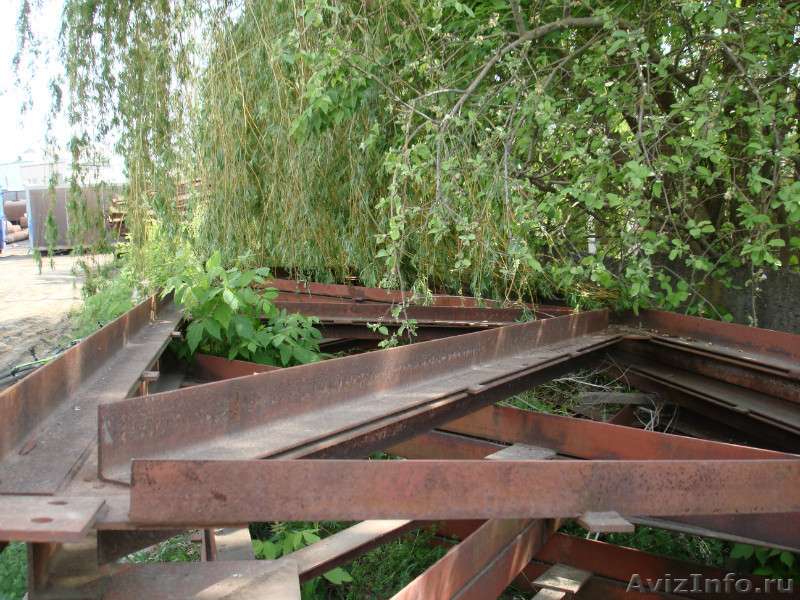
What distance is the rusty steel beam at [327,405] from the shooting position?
1.79m

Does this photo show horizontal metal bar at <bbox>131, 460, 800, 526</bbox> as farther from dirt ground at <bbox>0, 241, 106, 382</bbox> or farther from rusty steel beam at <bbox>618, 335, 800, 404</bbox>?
dirt ground at <bbox>0, 241, 106, 382</bbox>

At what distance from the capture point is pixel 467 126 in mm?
3848

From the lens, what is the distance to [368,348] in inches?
189

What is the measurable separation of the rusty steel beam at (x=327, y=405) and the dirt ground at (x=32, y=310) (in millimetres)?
3388

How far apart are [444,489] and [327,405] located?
82 centimetres

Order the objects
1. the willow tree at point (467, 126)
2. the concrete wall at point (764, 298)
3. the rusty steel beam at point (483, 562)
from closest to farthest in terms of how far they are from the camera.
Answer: the rusty steel beam at point (483, 562) < the willow tree at point (467, 126) < the concrete wall at point (764, 298)

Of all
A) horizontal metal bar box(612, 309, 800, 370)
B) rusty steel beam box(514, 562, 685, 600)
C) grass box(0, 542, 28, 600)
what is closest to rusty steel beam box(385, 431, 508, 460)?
rusty steel beam box(514, 562, 685, 600)

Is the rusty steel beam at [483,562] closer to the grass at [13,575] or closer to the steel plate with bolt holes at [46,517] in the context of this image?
the steel plate with bolt holes at [46,517]

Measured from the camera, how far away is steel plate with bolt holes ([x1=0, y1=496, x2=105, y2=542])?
127cm

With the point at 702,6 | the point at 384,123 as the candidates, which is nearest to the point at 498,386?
the point at 384,123

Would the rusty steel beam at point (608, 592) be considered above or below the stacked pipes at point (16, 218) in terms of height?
below

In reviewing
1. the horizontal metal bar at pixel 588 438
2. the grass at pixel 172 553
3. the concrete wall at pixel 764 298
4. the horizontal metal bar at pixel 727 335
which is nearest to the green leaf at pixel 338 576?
the grass at pixel 172 553

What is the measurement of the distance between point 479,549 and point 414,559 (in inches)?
62.7

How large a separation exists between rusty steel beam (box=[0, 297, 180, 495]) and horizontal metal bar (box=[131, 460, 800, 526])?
0.38 meters
